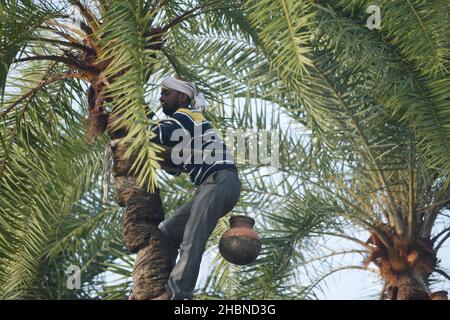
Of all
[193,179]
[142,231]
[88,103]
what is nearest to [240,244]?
[193,179]

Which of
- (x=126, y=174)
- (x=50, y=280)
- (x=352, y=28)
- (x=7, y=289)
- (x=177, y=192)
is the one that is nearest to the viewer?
(x=126, y=174)

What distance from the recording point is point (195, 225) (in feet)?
27.5

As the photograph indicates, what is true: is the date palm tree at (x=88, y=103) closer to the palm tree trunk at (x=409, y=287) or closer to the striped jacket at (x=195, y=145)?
the striped jacket at (x=195, y=145)

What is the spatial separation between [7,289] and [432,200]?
192 inches

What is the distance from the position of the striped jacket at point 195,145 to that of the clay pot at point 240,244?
47cm

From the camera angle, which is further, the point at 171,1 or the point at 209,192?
the point at 171,1

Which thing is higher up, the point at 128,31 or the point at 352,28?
the point at 352,28

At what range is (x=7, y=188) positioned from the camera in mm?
9281

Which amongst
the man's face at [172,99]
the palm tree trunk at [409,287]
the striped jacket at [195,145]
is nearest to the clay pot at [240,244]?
the striped jacket at [195,145]

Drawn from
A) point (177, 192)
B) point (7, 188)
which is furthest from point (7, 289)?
point (7, 188)

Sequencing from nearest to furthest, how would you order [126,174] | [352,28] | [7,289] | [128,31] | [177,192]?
Answer: 1. [128,31]
2. [126,174]
3. [352,28]
4. [7,289]
5. [177,192]

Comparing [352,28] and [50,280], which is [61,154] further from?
[50,280]

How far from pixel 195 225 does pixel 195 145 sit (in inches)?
26.4

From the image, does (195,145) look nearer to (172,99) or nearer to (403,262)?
(172,99)
